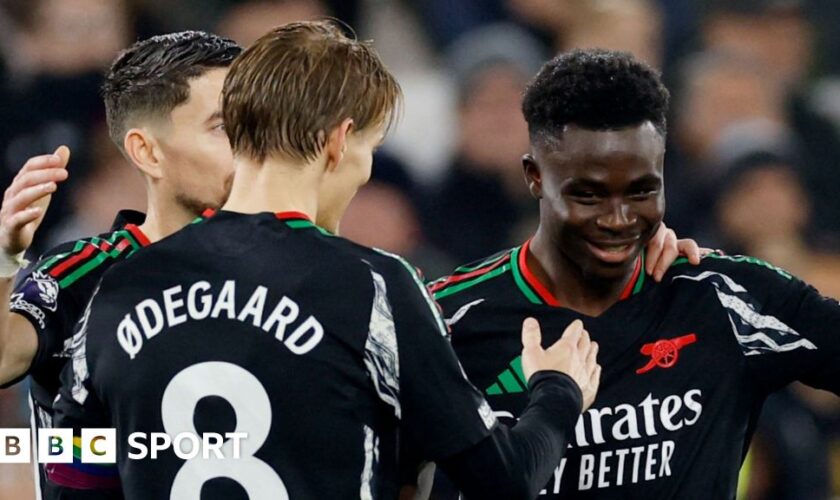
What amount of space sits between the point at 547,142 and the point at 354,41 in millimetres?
717

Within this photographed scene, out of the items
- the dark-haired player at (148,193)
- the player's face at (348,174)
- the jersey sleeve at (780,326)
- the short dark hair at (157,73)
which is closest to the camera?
the player's face at (348,174)

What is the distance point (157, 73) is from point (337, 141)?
957mm

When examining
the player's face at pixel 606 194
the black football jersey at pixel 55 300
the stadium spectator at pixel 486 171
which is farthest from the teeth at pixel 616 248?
the stadium spectator at pixel 486 171

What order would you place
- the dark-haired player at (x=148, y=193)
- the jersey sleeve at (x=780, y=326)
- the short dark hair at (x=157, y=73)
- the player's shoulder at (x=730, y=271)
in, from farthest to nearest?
1. the short dark hair at (x=157, y=73)
2. the player's shoulder at (x=730, y=271)
3. the jersey sleeve at (x=780, y=326)
4. the dark-haired player at (x=148, y=193)

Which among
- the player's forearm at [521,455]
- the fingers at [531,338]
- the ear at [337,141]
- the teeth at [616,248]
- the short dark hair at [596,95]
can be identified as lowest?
the player's forearm at [521,455]

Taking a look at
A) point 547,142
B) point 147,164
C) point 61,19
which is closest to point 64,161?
point 147,164

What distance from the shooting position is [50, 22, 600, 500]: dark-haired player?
240cm

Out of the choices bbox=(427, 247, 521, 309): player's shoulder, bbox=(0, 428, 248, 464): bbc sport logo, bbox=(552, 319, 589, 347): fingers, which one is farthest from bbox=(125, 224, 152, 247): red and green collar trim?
bbox=(552, 319, 589, 347): fingers

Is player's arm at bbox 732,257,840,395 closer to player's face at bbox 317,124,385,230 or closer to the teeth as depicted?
the teeth

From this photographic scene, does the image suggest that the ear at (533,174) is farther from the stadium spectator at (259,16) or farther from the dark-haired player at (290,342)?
the stadium spectator at (259,16)

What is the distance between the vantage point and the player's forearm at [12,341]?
9.35ft

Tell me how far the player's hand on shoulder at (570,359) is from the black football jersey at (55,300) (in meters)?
0.99

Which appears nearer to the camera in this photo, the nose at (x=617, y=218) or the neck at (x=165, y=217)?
the nose at (x=617, y=218)

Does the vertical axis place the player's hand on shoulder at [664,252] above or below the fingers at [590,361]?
above
